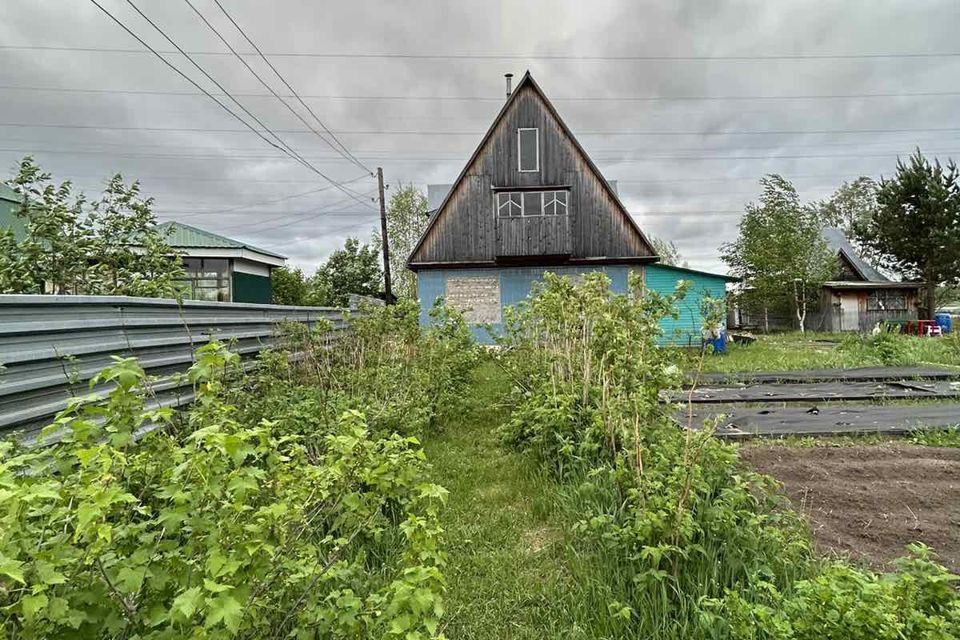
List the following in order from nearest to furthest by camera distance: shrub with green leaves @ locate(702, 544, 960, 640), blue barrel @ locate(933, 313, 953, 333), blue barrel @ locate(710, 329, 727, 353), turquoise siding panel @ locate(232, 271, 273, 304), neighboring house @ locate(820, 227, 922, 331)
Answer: shrub with green leaves @ locate(702, 544, 960, 640) < blue barrel @ locate(710, 329, 727, 353) < turquoise siding panel @ locate(232, 271, 273, 304) < blue barrel @ locate(933, 313, 953, 333) < neighboring house @ locate(820, 227, 922, 331)

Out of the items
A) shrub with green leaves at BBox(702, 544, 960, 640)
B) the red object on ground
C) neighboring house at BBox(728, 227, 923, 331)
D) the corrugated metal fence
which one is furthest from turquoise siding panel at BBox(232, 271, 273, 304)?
the red object on ground

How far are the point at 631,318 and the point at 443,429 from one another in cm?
284

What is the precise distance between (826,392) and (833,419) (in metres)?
2.06

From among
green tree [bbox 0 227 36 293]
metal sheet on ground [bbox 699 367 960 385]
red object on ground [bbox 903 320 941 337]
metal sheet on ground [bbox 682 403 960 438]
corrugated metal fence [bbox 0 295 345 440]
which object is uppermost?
green tree [bbox 0 227 36 293]

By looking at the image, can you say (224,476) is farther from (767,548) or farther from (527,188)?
(527,188)

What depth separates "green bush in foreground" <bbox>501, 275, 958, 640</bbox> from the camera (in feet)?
4.82

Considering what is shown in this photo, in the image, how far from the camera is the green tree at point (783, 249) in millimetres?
21531

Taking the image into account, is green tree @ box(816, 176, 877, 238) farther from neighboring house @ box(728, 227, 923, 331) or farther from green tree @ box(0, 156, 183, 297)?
green tree @ box(0, 156, 183, 297)

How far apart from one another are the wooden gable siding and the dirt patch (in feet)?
39.6

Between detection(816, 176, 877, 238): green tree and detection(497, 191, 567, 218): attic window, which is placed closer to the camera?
detection(497, 191, 567, 218): attic window

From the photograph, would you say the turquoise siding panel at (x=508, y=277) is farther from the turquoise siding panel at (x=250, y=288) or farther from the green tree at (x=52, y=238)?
the green tree at (x=52, y=238)

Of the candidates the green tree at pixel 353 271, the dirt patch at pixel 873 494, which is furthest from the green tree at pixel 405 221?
the dirt patch at pixel 873 494

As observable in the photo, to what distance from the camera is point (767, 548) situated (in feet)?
6.99

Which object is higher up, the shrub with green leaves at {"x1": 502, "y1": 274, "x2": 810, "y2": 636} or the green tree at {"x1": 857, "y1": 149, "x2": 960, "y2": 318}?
the green tree at {"x1": 857, "y1": 149, "x2": 960, "y2": 318}
